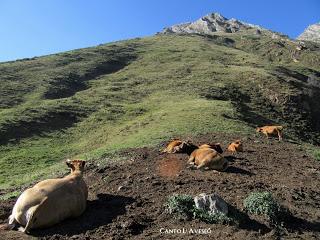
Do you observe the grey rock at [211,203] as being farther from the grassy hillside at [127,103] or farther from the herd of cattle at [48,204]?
the grassy hillside at [127,103]

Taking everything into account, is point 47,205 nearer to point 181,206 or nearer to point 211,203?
point 181,206

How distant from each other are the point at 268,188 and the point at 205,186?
1830 mm

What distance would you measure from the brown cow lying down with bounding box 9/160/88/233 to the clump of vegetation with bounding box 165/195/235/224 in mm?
2186

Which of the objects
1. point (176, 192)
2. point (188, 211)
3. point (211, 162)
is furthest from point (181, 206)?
point (211, 162)

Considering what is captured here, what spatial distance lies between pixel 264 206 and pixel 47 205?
16.5 feet

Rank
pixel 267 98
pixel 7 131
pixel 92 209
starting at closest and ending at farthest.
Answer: pixel 92 209, pixel 7 131, pixel 267 98

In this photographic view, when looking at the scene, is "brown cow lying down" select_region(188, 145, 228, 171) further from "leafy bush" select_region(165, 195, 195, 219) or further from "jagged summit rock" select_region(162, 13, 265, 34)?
"jagged summit rock" select_region(162, 13, 265, 34)

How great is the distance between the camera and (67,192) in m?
12.2

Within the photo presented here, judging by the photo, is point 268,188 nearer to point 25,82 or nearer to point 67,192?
point 67,192

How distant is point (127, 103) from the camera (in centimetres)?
4491

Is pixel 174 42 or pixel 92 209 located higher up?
pixel 174 42

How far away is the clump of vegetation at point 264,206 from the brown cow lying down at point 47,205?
13.2 feet

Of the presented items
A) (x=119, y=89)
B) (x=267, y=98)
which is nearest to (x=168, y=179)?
(x=267, y=98)

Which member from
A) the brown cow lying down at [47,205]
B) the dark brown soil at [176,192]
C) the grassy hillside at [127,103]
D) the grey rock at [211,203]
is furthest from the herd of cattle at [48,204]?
the grassy hillside at [127,103]
